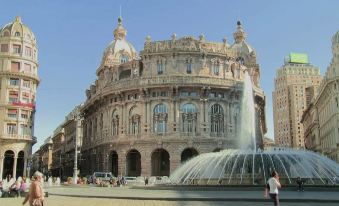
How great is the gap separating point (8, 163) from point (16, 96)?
1067 cm

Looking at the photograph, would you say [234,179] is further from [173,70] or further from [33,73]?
[33,73]

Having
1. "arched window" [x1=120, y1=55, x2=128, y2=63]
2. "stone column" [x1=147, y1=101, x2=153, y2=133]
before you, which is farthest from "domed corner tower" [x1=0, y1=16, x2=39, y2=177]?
"stone column" [x1=147, y1=101, x2=153, y2=133]

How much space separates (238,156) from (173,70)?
36.2m

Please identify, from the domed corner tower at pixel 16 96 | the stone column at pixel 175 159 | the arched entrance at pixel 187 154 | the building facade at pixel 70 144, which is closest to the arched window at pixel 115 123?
the stone column at pixel 175 159

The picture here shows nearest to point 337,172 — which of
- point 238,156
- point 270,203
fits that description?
point 238,156

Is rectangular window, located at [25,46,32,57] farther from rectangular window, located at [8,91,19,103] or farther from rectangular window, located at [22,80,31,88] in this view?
rectangular window, located at [8,91,19,103]

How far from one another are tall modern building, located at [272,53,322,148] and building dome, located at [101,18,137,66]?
268ft

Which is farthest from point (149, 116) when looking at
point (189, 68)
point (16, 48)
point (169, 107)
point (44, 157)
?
point (44, 157)

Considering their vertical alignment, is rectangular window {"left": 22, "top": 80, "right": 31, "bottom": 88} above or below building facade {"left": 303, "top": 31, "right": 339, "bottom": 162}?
above

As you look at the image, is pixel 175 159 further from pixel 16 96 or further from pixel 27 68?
pixel 27 68

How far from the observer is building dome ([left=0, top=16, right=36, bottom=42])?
7331cm

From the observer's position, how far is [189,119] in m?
64.4

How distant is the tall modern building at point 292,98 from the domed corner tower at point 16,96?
331 ft

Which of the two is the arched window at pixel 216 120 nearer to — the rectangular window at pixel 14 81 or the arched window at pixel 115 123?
the arched window at pixel 115 123
